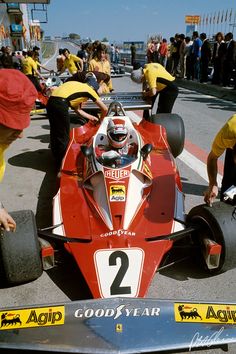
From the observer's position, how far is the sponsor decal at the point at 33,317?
231 centimetres

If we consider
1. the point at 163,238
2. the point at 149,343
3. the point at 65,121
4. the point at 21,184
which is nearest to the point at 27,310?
the point at 149,343

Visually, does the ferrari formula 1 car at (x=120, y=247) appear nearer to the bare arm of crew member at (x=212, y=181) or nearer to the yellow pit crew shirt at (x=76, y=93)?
the bare arm of crew member at (x=212, y=181)

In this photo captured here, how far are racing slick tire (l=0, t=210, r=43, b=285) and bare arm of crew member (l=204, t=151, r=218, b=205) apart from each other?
1.41m

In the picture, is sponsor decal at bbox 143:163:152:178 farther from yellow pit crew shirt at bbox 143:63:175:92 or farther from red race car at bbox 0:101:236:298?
yellow pit crew shirt at bbox 143:63:175:92

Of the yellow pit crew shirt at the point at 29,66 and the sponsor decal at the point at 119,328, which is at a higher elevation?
the yellow pit crew shirt at the point at 29,66

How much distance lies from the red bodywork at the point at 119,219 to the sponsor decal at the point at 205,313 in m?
0.37

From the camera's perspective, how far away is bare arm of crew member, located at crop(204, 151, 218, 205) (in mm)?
3172

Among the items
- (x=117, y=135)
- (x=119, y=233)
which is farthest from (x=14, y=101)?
(x=117, y=135)

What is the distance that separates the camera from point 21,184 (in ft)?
18.0

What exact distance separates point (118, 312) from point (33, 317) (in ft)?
1.68

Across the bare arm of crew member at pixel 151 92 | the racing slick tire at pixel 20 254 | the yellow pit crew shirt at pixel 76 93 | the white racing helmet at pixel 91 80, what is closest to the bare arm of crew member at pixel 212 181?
the racing slick tire at pixel 20 254

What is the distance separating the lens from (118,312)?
2.33 metres

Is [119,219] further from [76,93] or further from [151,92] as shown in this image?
[151,92]

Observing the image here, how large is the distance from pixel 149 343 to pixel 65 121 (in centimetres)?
404
